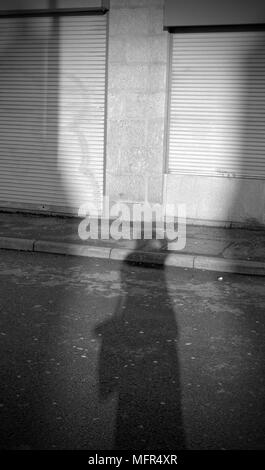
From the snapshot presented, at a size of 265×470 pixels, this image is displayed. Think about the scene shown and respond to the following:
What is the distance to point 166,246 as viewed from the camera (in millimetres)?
10023

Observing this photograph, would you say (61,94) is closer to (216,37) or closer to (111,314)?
(216,37)

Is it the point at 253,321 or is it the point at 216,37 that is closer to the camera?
the point at 253,321

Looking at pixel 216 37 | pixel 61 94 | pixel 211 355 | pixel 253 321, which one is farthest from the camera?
pixel 61 94

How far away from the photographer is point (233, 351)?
5797 millimetres

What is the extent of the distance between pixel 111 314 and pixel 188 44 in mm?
6801

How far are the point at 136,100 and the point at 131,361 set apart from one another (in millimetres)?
7667

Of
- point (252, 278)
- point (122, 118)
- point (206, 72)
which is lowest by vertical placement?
point (252, 278)

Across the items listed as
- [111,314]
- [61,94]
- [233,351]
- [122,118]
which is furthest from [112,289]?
[61,94]

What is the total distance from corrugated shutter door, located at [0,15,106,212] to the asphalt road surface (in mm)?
4516

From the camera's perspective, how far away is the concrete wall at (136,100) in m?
11.9

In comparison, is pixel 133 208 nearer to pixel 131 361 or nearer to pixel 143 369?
pixel 131 361

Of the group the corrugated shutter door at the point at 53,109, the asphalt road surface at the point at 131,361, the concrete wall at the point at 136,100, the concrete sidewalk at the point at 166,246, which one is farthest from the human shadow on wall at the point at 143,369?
the corrugated shutter door at the point at 53,109

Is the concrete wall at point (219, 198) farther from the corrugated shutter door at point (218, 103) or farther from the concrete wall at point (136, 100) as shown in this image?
the concrete wall at point (136, 100)

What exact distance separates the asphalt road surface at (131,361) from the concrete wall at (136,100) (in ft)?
13.0
